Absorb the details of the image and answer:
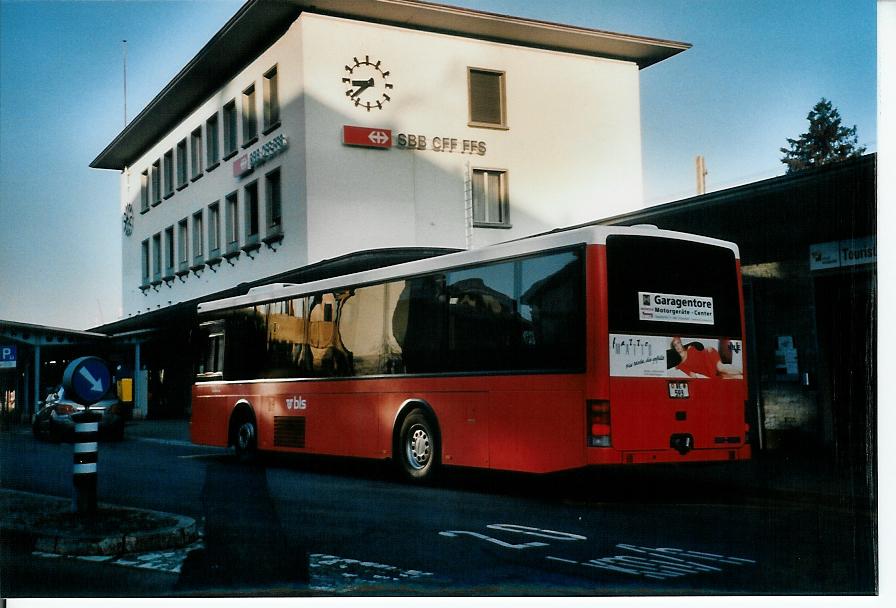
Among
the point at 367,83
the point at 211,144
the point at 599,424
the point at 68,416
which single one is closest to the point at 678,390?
the point at 599,424

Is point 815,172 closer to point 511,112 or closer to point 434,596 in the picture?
point 511,112

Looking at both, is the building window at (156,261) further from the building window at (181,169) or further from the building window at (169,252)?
the building window at (181,169)

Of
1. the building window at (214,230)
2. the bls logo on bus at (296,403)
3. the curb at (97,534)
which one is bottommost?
the curb at (97,534)

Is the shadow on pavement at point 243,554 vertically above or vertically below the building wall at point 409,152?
below

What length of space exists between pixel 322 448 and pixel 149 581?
18.2 feet

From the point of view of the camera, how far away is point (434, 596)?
25.0 feet

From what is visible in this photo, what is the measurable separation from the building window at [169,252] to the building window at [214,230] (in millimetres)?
718

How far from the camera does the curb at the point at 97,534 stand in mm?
8195

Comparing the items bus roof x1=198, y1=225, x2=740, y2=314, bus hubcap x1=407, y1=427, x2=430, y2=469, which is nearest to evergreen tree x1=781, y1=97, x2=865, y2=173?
bus roof x1=198, y1=225, x2=740, y2=314

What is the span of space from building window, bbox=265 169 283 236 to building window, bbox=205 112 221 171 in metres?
0.81

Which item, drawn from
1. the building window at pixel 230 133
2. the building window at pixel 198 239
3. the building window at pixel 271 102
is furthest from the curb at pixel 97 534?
the building window at pixel 271 102

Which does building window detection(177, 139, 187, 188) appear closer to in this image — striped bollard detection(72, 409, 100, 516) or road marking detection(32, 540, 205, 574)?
striped bollard detection(72, 409, 100, 516)

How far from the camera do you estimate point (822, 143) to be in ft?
35.9

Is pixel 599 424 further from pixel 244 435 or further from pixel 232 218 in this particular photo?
pixel 232 218
